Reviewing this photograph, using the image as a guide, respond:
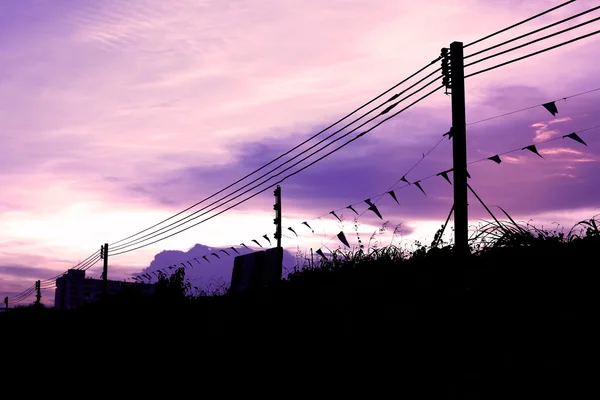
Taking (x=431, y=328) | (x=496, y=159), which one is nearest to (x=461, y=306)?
(x=431, y=328)

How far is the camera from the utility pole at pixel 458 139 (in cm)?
1387

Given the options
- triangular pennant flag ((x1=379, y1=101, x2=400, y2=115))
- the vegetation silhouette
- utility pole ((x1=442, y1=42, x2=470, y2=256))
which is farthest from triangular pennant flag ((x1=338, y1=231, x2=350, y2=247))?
triangular pennant flag ((x1=379, y1=101, x2=400, y2=115))

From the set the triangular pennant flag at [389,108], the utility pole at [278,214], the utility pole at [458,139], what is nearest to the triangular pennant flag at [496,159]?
the utility pole at [458,139]

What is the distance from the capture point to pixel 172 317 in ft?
58.5

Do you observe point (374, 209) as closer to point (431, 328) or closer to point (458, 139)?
point (458, 139)

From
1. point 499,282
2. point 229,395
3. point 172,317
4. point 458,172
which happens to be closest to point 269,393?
point 229,395

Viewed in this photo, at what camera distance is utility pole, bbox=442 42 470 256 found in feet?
45.5

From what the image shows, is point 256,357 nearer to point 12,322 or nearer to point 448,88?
Answer: point 448,88

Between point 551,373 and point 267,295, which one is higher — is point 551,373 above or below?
below

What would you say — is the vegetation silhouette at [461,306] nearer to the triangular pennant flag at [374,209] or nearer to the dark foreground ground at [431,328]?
the dark foreground ground at [431,328]

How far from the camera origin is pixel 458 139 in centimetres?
1468

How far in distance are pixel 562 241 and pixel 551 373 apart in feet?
12.3

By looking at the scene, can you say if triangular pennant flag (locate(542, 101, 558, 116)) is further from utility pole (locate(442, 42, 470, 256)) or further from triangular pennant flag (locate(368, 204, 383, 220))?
triangular pennant flag (locate(368, 204, 383, 220))

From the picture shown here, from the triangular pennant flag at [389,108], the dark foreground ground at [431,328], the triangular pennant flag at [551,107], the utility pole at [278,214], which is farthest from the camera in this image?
the utility pole at [278,214]
